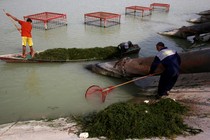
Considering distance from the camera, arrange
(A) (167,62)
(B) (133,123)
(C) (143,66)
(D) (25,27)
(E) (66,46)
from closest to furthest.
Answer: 1. (B) (133,123)
2. (A) (167,62)
3. (C) (143,66)
4. (D) (25,27)
5. (E) (66,46)

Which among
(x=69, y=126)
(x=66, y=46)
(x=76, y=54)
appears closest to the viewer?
(x=69, y=126)

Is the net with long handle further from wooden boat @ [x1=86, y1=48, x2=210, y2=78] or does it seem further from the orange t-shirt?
the orange t-shirt

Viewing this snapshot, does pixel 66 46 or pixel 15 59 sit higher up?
pixel 66 46

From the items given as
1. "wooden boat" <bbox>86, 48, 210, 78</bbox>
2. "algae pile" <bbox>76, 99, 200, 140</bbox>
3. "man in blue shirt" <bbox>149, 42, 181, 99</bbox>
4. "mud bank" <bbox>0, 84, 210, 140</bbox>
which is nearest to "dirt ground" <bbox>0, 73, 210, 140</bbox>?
"mud bank" <bbox>0, 84, 210, 140</bbox>

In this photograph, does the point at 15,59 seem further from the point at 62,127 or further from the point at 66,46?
the point at 62,127

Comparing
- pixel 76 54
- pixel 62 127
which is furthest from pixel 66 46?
pixel 62 127

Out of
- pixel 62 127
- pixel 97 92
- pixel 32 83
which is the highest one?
pixel 97 92

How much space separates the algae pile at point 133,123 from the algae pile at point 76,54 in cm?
569

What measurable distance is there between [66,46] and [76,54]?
228 centimetres

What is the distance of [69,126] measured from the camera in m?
6.04

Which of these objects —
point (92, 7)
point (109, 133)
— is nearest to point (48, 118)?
point (109, 133)

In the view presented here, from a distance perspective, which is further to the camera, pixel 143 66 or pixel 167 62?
pixel 143 66

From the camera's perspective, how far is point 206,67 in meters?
8.27

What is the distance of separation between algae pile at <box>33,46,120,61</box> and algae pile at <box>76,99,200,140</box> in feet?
18.7
